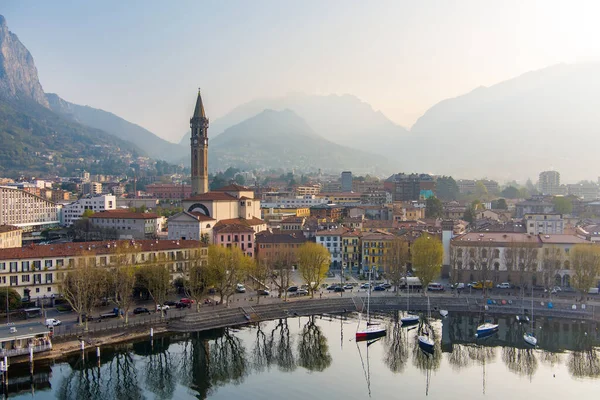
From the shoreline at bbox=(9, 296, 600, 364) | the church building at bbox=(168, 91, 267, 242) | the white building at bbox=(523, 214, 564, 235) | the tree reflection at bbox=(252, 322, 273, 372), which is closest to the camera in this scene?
the tree reflection at bbox=(252, 322, 273, 372)

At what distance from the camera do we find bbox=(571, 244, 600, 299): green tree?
3662 cm

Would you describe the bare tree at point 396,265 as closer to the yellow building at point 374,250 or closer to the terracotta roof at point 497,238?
the terracotta roof at point 497,238

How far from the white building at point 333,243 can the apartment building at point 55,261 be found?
46.6 ft

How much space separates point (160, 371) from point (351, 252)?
26007 millimetres

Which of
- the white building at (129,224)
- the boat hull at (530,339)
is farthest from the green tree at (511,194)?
the boat hull at (530,339)

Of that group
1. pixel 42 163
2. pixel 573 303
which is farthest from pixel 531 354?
pixel 42 163

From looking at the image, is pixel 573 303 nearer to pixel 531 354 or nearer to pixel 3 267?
pixel 531 354

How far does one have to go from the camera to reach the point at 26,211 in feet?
258

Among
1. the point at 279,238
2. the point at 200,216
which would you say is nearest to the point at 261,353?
the point at 279,238

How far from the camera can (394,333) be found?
33.0 metres

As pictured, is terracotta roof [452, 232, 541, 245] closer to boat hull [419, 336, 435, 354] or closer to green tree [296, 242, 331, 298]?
green tree [296, 242, 331, 298]

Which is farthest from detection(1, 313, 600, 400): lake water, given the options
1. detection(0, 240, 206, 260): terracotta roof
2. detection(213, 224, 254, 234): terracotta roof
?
detection(213, 224, 254, 234): terracotta roof

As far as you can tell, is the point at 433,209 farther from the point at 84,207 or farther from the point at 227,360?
the point at 227,360

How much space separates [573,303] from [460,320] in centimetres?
739
